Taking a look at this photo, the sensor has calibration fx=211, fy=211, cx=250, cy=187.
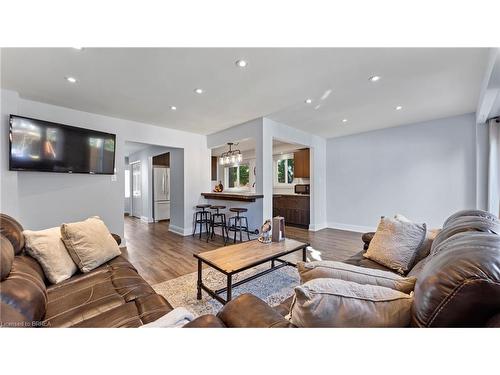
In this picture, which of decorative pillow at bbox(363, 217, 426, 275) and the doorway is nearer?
decorative pillow at bbox(363, 217, 426, 275)

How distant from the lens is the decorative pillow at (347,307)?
0.70 m

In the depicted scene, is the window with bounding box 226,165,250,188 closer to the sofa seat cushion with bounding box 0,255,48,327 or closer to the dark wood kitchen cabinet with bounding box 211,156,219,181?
the dark wood kitchen cabinet with bounding box 211,156,219,181

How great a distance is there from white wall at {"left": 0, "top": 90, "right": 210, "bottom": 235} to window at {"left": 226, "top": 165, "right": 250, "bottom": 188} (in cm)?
325

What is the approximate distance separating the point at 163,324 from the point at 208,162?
15.0 feet

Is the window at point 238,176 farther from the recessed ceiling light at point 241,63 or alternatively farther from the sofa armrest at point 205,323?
the sofa armrest at point 205,323

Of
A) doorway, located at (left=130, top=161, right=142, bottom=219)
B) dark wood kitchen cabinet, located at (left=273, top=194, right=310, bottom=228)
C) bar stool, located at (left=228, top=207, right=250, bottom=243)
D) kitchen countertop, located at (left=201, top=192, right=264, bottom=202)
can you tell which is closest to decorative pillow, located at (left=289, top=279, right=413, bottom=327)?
kitchen countertop, located at (left=201, top=192, right=264, bottom=202)

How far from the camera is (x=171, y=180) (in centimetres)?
525

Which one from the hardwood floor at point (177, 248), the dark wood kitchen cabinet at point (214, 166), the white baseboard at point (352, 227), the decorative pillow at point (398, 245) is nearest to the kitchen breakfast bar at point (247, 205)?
the hardwood floor at point (177, 248)

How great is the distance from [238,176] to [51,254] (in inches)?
249

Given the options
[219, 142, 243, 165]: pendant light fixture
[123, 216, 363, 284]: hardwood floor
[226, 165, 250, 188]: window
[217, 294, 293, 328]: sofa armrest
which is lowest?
[123, 216, 363, 284]: hardwood floor

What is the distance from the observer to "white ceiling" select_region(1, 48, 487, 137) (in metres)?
1.95

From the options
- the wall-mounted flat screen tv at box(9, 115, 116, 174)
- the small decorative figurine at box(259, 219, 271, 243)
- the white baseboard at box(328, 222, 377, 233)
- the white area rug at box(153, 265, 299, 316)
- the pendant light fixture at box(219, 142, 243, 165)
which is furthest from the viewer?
the white baseboard at box(328, 222, 377, 233)
